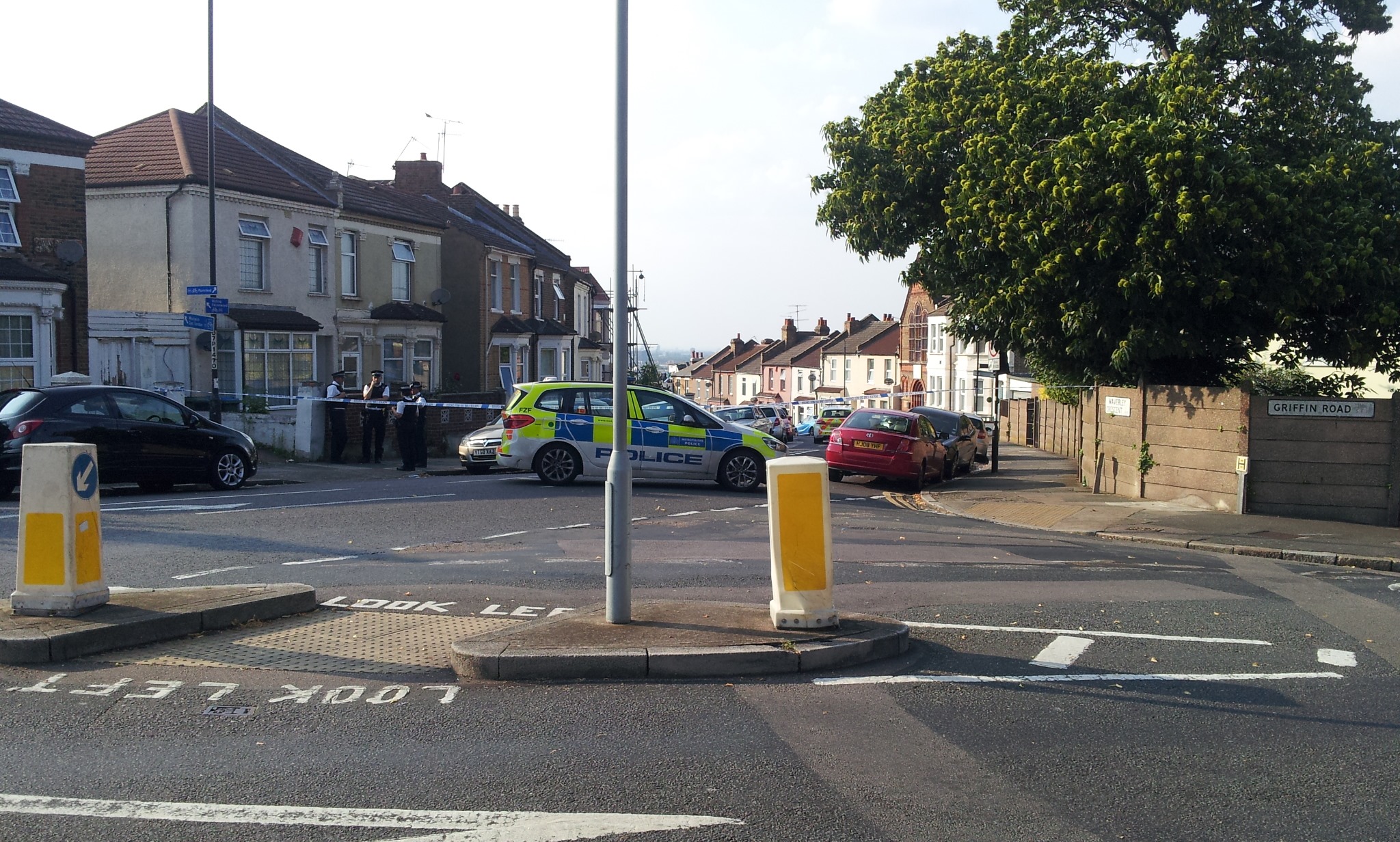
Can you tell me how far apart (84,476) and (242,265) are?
77.4 feet

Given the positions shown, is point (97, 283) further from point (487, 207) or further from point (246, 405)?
point (487, 207)

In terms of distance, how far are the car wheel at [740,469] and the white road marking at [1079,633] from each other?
975 cm

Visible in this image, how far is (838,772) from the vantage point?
16.3 feet

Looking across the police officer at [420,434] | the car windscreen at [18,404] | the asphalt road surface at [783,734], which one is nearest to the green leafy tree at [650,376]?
the police officer at [420,434]

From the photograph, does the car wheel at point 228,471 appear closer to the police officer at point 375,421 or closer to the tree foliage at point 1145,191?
the police officer at point 375,421

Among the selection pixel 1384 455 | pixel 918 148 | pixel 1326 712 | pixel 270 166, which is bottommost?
pixel 1326 712

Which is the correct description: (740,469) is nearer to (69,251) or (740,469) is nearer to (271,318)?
(69,251)

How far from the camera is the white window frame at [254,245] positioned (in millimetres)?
28547

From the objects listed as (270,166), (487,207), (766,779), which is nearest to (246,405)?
(270,166)

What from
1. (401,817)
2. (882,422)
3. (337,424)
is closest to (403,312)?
(337,424)

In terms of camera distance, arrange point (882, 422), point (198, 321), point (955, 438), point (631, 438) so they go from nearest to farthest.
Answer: point (631, 438)
point (882, 422)
point (198, 321)
point (955, 438)

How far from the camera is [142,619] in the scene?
6.84 m

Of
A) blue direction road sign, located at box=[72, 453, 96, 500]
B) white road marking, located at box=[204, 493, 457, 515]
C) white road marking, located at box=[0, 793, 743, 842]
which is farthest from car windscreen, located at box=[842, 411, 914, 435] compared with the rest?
white road marking, located at box=[0, 793, 743, 842]

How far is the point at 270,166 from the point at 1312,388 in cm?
2646
